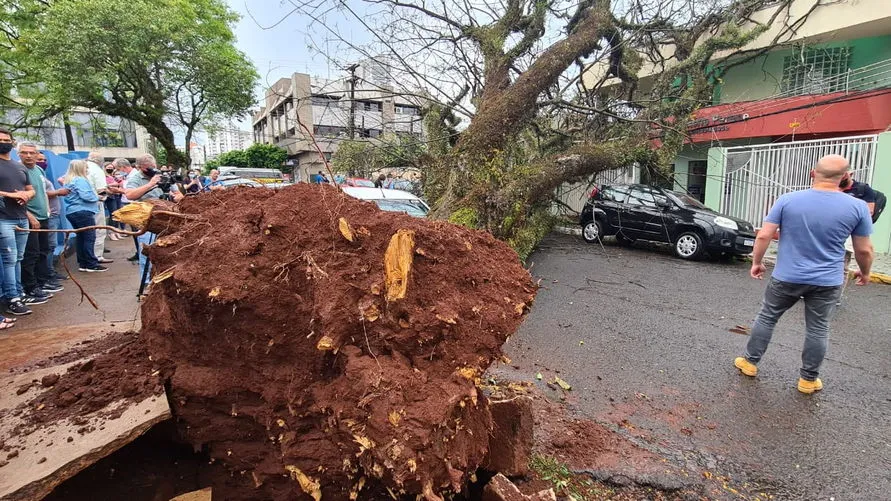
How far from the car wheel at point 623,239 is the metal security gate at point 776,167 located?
2.42 m

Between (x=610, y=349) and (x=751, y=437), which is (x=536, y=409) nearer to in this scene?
(x=751, y=437)

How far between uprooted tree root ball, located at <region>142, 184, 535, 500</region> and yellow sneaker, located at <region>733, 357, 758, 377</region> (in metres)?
3.04

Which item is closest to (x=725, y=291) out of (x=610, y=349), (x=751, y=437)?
(x=610, y=349)

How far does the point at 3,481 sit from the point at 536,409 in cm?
274

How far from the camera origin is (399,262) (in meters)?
1.65

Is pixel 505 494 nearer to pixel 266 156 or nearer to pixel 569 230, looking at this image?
pixel 569 230

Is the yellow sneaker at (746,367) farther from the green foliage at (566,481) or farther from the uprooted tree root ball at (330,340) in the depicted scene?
the uprooted tree root ball at (330,340)

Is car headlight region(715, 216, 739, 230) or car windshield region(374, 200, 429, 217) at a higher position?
car windshield region(374, 200, 429, 217)

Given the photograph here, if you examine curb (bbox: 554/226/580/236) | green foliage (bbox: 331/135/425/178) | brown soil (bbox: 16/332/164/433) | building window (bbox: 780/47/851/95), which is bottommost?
curb (bbox: 554/226/580/236)

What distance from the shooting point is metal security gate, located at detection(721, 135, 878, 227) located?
30.5ft

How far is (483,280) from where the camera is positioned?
1847 mm

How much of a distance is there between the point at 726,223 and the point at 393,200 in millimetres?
6874

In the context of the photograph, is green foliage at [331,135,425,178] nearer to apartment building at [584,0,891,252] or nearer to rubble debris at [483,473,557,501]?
apartment building at [584,0,891,252]

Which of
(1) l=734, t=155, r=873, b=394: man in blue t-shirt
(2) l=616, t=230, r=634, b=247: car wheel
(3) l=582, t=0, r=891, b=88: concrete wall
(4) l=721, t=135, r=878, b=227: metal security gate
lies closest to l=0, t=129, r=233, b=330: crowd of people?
(1) l=734, t=155, r=873, b=394: man in blue t-shirt
